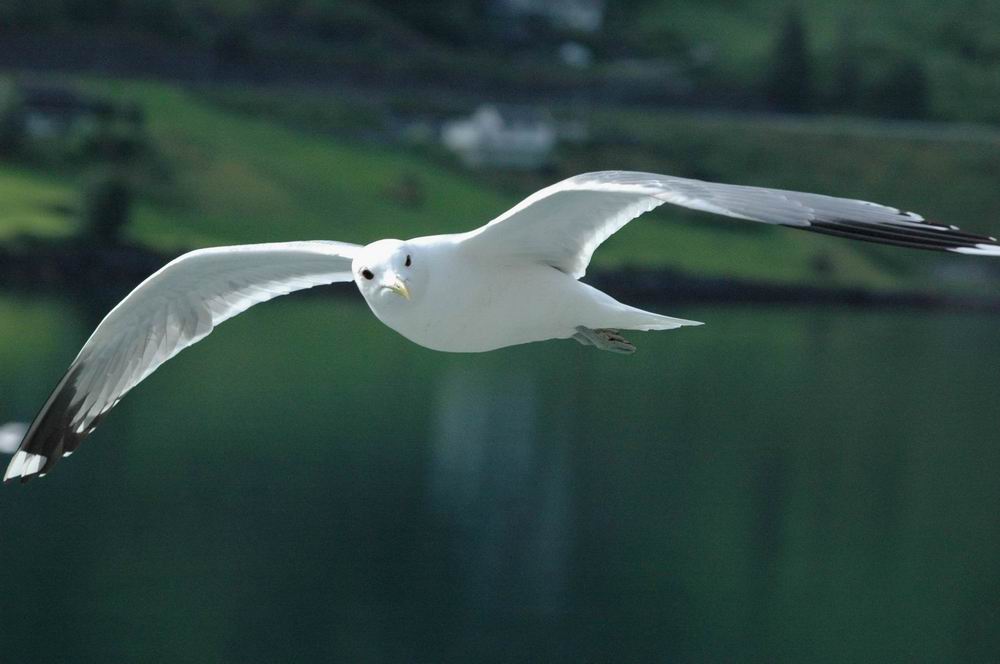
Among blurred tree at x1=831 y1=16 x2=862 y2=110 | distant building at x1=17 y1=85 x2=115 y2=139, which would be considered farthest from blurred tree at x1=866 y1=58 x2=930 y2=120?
distant building at x1=17 y1=85 x2=115 y2=139

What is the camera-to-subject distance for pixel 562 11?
2968 inches

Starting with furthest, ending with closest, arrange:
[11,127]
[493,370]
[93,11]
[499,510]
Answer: [93,11] < [11,127] < [493,370] < [499,510]

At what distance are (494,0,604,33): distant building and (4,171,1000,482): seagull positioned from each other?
2433 inches

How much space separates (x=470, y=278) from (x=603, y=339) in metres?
1.31

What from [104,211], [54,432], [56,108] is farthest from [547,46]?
[54,432]

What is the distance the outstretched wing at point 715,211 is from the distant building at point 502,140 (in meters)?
43.6

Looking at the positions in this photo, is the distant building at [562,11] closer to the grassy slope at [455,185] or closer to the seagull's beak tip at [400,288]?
the grassy slope at [455,185]

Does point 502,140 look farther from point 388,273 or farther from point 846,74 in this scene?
point 388,273

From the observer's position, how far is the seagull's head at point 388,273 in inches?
306

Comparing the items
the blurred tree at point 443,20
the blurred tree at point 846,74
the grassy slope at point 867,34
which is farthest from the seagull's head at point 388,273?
the grassy slope at point 867,34

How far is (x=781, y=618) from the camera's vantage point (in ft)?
64.6

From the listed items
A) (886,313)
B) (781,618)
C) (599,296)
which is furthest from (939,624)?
(886,313)

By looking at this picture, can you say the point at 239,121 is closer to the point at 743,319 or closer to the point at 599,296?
the point at 743,319

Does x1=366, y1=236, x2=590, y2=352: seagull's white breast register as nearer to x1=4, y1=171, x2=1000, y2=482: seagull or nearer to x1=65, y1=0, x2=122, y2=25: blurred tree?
x1=4, y1=171, x2=1000, y2=482: seagull
